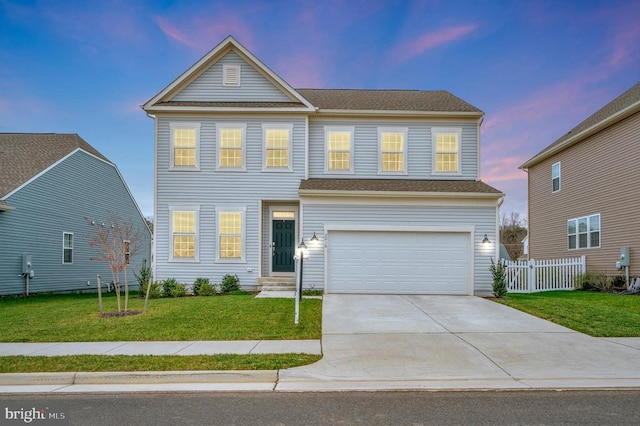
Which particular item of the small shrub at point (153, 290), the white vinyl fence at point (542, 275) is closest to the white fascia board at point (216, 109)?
the small shrub at point (153, 290)

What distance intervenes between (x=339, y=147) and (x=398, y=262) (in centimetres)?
488

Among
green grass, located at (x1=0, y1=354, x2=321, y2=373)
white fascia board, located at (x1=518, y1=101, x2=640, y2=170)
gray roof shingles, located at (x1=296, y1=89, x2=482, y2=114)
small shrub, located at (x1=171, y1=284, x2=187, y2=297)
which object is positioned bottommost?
small shrub, located at (x1=171, y1=284, x2=187, y2=297)

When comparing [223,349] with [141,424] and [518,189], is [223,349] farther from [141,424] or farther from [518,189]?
[518,189]

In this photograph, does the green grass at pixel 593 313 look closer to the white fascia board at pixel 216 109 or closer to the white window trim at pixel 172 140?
the white fascia board at pixel 216 109

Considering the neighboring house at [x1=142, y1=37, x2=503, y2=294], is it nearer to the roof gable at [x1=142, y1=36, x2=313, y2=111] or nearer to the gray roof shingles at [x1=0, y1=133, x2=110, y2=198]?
the roof gable at [x1=142, y1=36, x2=313, y2=111]

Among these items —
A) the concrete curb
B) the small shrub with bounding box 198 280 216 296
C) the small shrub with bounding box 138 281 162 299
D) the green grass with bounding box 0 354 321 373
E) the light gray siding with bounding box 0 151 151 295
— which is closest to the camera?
the concrete curb

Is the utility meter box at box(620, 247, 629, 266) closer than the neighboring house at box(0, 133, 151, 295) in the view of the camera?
Yes

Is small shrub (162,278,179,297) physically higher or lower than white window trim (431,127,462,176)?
lower

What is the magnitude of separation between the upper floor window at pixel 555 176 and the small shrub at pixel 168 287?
60.9 feet

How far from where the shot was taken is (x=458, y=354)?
7.07 meters

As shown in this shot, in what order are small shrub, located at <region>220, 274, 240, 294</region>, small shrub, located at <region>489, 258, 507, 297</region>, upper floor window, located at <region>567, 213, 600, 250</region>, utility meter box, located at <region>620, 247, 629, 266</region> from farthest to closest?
1. upper floor window, located at <region>567, 213, 600, 250</region>
2. utility meter box, located at <region>620, 247, 629, 266</region>
3. small shrub, located at <region>220, 274, 240, 294</region>
4. small shrub, located at <region>489, 258, 507, 297</region>

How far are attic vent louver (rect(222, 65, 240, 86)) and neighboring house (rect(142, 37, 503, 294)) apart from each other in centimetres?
4

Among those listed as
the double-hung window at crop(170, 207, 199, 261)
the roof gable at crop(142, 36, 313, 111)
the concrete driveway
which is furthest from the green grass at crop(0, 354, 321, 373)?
the roof gable at crop(142, 36, 313, 111)

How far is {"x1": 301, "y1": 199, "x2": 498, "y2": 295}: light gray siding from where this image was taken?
48.0ft
